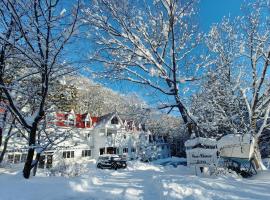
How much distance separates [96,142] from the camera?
37500 mm

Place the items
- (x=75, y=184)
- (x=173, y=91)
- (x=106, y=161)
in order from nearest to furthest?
(x=75, y=184) < (x=173, y=91) < (x=106, y=161)

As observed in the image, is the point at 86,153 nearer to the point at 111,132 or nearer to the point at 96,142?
the point at 96,142

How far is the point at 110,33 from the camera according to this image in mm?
10000

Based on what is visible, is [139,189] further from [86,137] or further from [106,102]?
[106,102]

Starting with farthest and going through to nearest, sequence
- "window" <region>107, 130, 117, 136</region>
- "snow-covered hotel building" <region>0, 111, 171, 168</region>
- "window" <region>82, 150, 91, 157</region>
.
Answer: "window" <region>107, 130, 117, 136</region> < "window" <region>82, 150, 91, 157</region> < "snow-covered hotel building" <region>0, 111, 171, 168</region>

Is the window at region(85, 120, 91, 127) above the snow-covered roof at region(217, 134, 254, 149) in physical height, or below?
above

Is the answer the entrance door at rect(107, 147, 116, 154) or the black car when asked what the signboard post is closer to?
the black car

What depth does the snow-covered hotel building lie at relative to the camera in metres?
29.9

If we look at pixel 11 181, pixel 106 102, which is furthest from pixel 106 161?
pixel 106 102

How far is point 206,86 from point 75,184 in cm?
777

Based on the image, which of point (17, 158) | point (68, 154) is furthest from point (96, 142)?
point (17, 158)

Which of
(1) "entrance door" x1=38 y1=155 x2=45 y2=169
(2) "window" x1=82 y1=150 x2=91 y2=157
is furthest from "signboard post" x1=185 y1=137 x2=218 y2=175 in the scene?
(2) "window" x1=82 y1=150 x2=91 y2=157

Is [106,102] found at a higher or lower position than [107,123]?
higher

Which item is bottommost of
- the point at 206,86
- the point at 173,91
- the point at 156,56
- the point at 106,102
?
the point at 173,91
